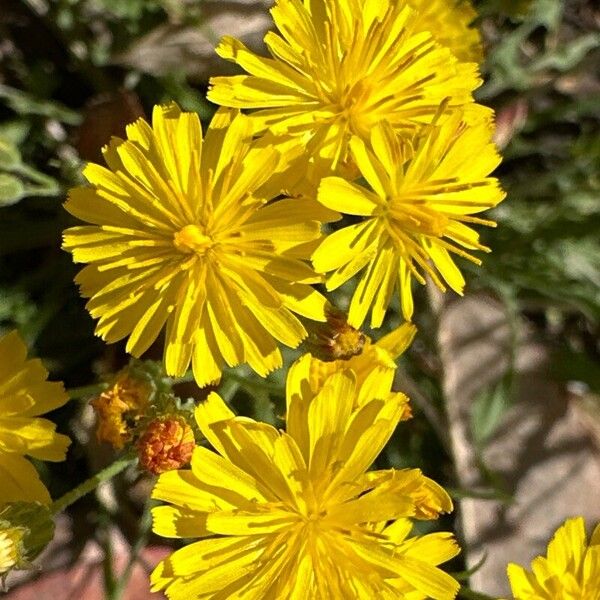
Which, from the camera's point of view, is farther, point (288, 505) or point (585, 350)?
point (585, 350)

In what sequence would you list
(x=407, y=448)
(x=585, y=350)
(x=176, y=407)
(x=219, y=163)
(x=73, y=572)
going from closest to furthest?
(x=219, y=163) < (x=176, y=407) < (x=73, y=572) < (x=407, y=448) < (x=585, y=350)

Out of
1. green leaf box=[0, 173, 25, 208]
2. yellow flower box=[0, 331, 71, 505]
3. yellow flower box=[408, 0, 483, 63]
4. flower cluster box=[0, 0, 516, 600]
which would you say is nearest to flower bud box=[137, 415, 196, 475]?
flower cluster box=[0, 0, 516, 600]

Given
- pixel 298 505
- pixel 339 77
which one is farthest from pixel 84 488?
pixel 339 77

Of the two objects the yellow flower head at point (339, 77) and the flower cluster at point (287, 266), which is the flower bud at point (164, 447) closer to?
the flower cluster at point (287, 266)

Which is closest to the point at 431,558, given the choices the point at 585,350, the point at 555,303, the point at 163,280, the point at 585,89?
the point at 163,280

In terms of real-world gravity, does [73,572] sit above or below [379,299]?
below

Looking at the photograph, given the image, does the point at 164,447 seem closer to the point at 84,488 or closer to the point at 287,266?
the point at 84,488

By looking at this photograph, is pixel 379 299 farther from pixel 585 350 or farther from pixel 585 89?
pixel 585 89

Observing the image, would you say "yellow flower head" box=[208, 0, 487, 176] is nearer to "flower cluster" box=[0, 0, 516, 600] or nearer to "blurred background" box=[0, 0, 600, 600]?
"flower cluster" box=[0, 0, 516, 600]
